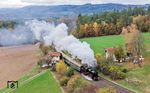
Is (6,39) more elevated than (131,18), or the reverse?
(131,18)

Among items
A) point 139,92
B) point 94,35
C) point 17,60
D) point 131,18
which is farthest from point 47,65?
point 131,18

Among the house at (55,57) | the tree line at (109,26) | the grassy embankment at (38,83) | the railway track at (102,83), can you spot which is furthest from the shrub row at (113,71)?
the tree line at (109,26)

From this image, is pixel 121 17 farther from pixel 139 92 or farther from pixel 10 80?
pixel 139 92

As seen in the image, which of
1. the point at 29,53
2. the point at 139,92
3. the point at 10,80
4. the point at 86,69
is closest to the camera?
the point at 139,92

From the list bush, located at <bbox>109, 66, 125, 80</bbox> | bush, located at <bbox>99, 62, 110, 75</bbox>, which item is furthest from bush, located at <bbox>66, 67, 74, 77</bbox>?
bush, located at <bbox>109, 66, 125, 80</bbox>

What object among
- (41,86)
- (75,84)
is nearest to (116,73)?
(75,84)

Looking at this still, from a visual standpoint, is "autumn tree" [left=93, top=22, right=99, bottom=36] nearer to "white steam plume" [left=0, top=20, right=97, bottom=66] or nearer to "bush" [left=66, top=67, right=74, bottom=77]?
"white steam plume" [left=0, top=20, right=97, bottom=66]

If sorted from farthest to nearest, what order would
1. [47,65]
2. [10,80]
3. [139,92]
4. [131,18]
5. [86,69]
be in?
[131,18]
[47,65]
[10,80]
[86,69]
[139,92]

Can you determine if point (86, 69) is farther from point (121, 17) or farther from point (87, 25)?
point (121, 17)

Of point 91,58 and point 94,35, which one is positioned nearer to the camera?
point 91,58
